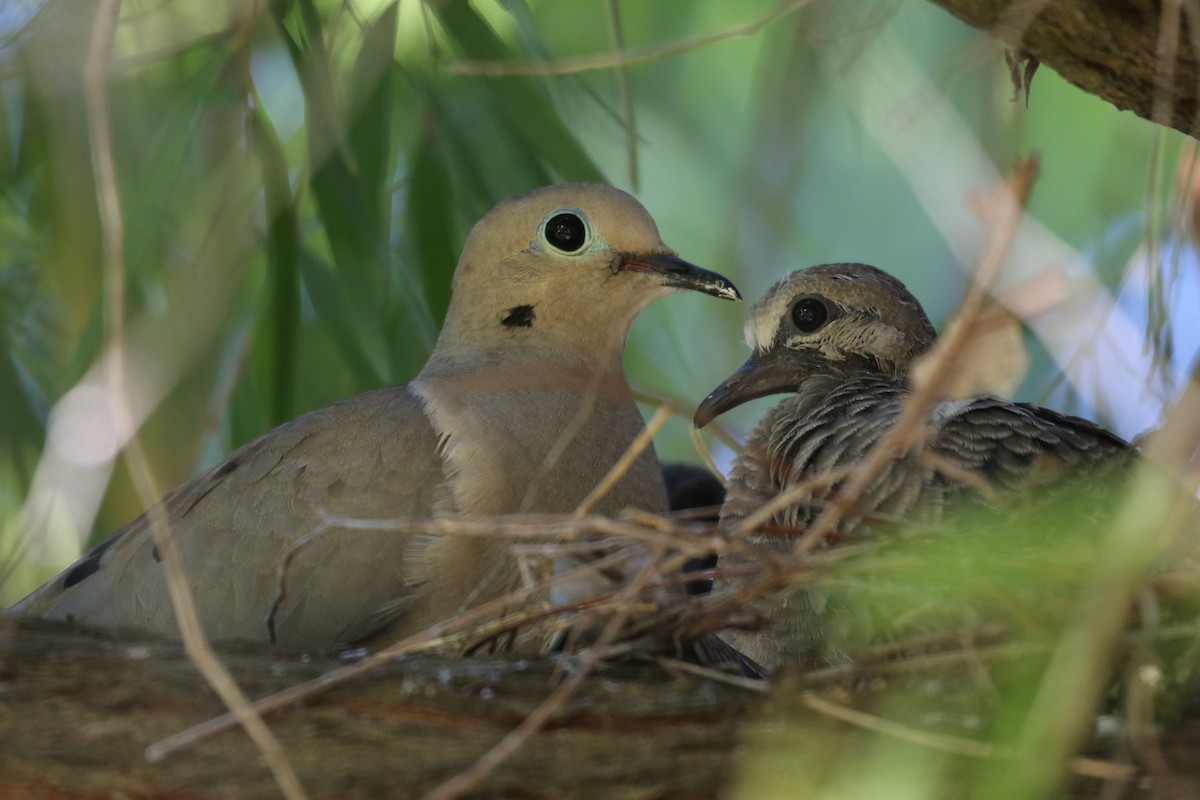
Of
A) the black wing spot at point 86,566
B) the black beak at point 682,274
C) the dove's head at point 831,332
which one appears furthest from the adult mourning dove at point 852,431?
the black wing spot at point 86,566

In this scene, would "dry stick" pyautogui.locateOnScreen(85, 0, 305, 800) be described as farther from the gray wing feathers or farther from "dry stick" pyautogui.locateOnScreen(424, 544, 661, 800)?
the gray wing feathers

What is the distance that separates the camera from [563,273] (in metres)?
2.91

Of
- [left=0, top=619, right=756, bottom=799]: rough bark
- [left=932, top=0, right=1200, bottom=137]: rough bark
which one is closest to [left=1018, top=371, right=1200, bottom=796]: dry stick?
[left=0, top=619, right=756, bottom=799]: rough bark

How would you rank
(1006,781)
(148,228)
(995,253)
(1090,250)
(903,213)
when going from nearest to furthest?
(995,253) → (1006,781) → (148,228) → (1090,250) → (903,213)

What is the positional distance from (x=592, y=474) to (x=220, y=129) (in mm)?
970

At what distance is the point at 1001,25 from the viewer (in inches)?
70.1

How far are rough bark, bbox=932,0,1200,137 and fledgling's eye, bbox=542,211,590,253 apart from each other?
1.15 metres

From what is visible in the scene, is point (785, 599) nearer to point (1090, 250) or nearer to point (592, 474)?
point (592, 474)

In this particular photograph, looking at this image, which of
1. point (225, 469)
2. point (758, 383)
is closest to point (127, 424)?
point (225, 469)

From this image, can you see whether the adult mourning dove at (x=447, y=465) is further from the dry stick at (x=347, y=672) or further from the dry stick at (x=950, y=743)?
the dry stick at (x=950, y=743)

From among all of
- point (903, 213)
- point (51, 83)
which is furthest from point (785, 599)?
point (903, 213)

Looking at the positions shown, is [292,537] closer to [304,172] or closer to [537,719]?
[304,172]

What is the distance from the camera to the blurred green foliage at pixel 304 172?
2.61 m

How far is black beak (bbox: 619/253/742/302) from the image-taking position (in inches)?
109
